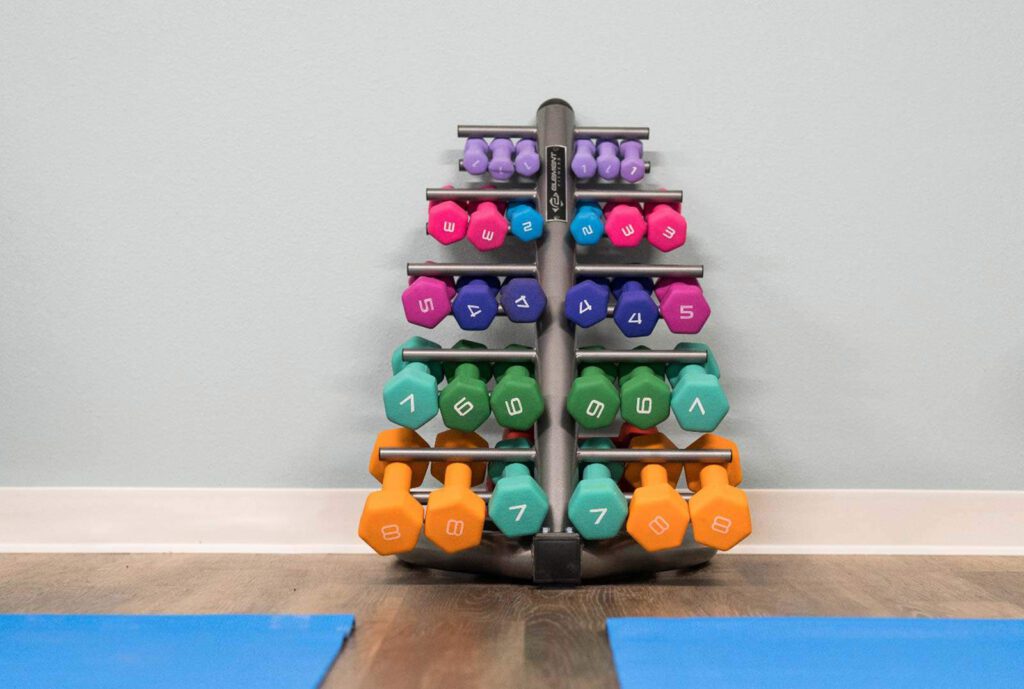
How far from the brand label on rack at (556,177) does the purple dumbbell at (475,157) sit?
13cm

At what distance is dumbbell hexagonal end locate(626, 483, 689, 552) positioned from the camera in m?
1.37

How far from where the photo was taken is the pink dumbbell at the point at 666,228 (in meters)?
1.57

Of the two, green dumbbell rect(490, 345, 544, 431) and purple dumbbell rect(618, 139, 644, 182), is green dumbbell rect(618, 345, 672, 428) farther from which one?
purple dumbbell rect(618, 139, 644, 182)

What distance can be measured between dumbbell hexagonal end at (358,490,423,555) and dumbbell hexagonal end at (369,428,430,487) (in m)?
0.14

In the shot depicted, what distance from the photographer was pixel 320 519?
1.76 metres

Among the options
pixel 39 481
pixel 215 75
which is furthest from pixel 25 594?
pixel 215 75

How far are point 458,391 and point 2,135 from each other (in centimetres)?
119

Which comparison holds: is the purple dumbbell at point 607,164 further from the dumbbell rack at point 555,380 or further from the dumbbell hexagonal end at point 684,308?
the dumbbell hexagonal end at point 684,308

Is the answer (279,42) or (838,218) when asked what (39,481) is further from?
(838,218)

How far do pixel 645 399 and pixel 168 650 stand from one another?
0.87m

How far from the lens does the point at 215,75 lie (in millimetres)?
1773

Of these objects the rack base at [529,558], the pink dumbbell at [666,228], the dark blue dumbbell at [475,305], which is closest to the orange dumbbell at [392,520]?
the rack base at [529,558]

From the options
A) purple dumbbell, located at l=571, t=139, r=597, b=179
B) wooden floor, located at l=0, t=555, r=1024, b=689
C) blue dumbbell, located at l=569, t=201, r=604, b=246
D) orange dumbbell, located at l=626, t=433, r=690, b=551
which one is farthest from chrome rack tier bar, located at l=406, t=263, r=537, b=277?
wooden floor, located at l=0, t=555, r=1024, b=689

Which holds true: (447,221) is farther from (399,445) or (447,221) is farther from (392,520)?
(392,520)
